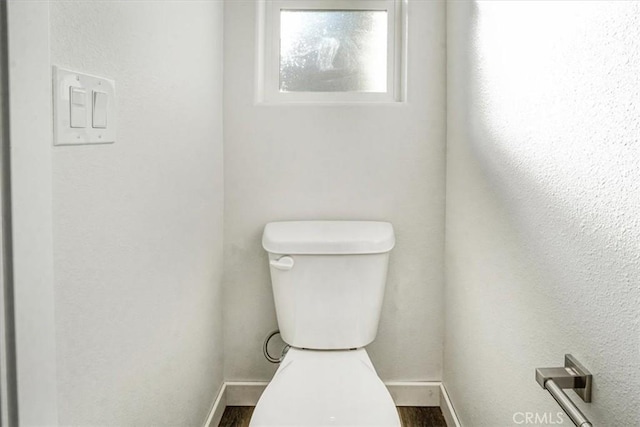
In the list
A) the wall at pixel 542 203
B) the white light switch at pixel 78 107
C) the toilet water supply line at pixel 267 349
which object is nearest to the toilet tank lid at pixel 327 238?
the wall at pixel 542 203

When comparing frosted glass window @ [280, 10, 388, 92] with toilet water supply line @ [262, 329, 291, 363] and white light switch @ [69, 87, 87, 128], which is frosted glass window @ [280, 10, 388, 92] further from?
white light switch @ [69, 87, 87, 128]

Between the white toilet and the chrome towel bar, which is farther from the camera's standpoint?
the white toilet

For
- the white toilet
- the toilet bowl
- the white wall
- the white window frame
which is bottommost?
the toilet bowl

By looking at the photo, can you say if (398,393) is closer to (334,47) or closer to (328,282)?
(328,282)

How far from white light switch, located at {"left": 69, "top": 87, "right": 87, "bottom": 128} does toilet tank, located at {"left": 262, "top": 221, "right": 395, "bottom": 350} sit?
0.97 m

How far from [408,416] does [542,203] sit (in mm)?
1190

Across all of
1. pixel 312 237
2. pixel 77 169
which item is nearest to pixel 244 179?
pixel 312 237

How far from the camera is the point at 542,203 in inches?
45.4

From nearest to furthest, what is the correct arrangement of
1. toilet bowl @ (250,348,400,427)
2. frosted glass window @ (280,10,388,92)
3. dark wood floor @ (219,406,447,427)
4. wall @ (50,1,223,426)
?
1. wall @ (50,1,223,426)
2. toilet bowl @ (250,348,400,427)
3. dark wood floor @ (219,406,447,427)
4. frosted glass window @ (280,10,388,92)

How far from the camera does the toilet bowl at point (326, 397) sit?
4.55ft

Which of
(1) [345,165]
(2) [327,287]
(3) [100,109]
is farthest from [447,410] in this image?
(3) [100,109]

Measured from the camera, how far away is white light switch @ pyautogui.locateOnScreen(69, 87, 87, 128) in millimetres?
901

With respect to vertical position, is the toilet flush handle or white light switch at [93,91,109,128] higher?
white light switch at [93,91,109,128]

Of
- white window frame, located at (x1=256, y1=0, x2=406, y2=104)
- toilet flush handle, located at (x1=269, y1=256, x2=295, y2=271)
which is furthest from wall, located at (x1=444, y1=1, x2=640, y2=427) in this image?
toilet flush handle, located at (x1=269, y1=256, x2=295, y2=271)
